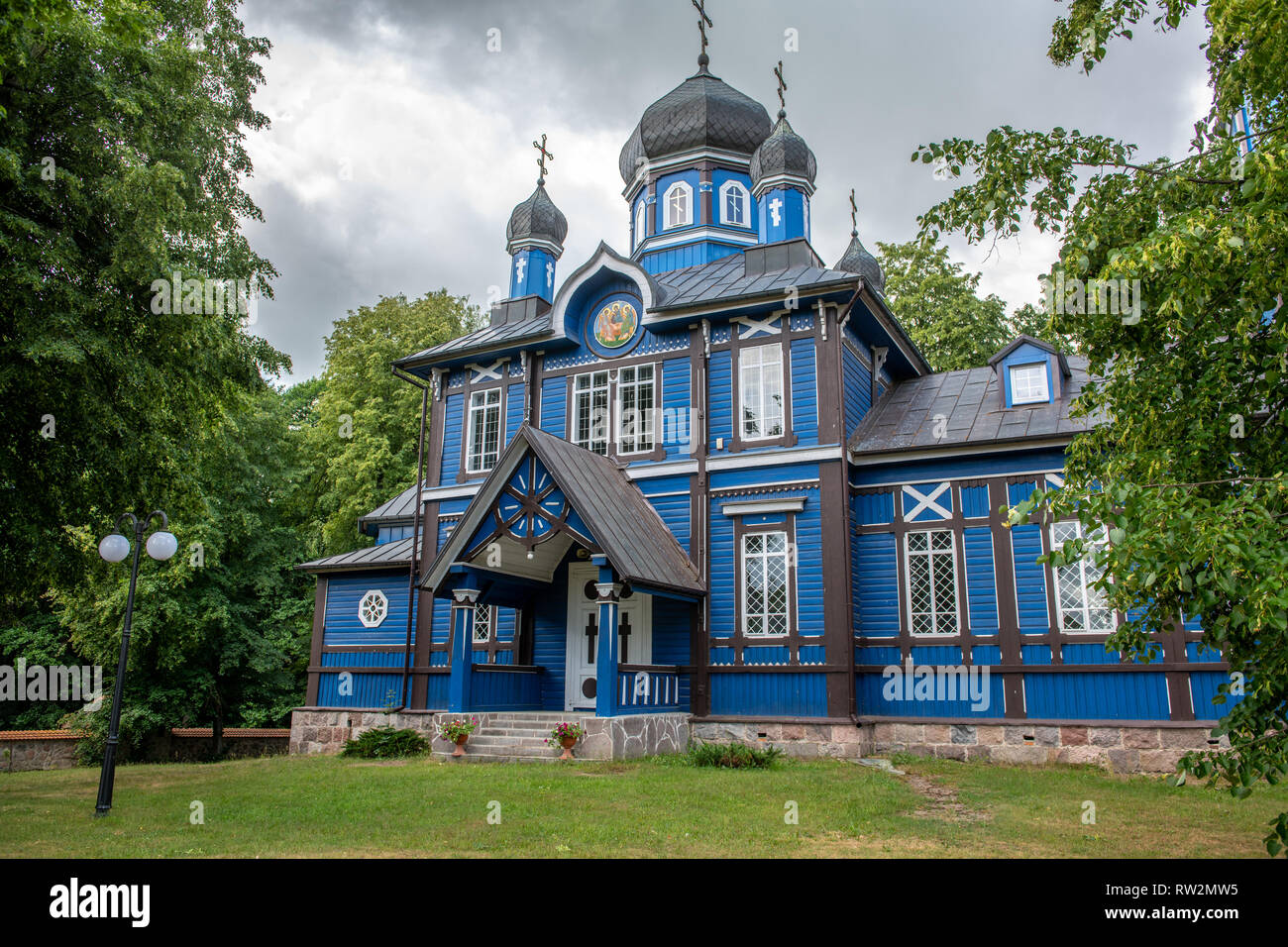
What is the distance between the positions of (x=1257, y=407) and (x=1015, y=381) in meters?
10.4

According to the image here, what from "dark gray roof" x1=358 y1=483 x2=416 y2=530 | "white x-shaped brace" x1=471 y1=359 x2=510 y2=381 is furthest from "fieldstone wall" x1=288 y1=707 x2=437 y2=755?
"white x-shaped brace" x1=471 y1=359 x2=510 y2=381

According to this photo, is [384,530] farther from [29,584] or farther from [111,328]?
[111,328]

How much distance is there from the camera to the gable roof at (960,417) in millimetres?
14781

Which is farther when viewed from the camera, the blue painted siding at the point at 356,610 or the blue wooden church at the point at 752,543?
the blue painted siding at the point at 356,610

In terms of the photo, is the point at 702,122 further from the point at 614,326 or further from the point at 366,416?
the point at 366,416

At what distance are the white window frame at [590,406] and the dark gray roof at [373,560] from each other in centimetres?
442

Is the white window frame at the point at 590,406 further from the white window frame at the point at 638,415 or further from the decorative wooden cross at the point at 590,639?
the decorative wooden cross at the point at 590,639

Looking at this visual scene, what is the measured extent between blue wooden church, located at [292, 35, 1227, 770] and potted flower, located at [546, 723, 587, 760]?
0.18 metres

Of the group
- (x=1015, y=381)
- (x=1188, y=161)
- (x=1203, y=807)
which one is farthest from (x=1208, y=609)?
(x=1015, y=381)

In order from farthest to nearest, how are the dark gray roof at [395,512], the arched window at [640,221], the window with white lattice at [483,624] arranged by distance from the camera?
the dark gray roof at [395,512] < the arched window at [640,221] < the window with white lattice at [483,624]

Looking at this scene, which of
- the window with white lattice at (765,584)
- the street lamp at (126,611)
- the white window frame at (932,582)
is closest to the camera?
the street lamp at (126,611)

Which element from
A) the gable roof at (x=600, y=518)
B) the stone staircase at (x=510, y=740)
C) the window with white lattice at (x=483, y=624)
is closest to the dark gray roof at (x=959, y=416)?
the gable roof at (x=600, y=518)

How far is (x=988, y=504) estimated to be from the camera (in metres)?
14.7

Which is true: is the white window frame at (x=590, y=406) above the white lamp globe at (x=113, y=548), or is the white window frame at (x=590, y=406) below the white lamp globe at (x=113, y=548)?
above
